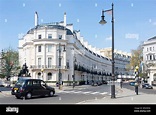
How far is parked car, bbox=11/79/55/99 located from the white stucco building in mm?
81

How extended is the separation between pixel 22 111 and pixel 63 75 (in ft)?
2.23

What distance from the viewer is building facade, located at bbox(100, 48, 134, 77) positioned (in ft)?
8.96

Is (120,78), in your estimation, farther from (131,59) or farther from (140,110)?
(140,110)

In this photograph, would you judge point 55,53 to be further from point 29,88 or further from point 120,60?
point 120,60

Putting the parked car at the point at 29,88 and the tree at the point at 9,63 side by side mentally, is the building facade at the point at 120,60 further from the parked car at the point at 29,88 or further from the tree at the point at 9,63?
the tree at the point at 9,63

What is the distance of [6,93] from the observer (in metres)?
2.65

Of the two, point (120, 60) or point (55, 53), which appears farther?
point (120, 60)

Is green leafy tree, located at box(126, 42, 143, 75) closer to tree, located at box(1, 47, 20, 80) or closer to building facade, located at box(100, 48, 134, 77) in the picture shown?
building facade, located at box(100, 48, 134, 77)

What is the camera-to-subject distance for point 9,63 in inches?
97.3

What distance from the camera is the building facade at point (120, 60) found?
2.73 meters

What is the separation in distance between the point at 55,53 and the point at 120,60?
97 centimetres

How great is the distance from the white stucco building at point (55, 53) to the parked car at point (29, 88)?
81 millimetres

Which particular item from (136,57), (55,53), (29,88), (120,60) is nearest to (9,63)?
(29,88)

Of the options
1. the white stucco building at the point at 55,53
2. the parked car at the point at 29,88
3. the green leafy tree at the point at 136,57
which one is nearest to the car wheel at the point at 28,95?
the parked car at the point at 29,88
